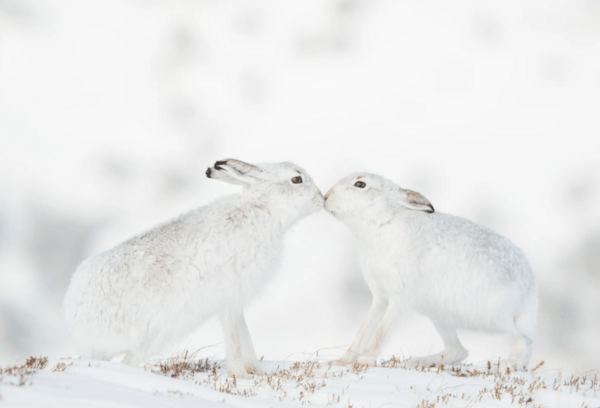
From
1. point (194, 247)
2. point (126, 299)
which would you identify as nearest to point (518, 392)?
point (194, 247)

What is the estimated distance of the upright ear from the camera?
7109mm

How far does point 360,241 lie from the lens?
26.4ft

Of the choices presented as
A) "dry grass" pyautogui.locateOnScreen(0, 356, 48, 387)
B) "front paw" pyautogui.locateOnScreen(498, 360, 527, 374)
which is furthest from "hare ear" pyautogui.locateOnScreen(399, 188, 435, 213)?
"dry grass" pyautogui.locateOnScreen(0, 356, 48, 387)

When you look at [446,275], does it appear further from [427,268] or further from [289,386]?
[289,386]

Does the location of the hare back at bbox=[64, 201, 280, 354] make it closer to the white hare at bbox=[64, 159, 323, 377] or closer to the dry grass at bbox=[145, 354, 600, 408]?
the white hare at bbox=[64, 159, 323, 377]

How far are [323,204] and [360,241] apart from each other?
70 centimetres

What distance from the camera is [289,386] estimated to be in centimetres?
587

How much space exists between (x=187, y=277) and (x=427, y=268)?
304 cm

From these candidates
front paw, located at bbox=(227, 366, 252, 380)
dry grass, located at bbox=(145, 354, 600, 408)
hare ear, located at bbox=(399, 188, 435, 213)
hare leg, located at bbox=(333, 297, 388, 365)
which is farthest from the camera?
hare ear, located at bbox=(399, 188, 435, 213)

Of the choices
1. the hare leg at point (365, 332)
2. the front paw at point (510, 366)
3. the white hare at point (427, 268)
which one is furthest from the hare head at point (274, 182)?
the front paw at point (510, 366)

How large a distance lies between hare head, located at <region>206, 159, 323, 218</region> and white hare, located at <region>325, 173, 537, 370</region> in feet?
1.95

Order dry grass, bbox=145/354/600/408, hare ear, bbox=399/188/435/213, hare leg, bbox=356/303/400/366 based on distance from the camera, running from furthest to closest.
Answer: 1. hare ear, bbox=399/188/435/213
2. hare leg, bbox=356/303/400/366
3. dry grass, bbox=145/354/600/408

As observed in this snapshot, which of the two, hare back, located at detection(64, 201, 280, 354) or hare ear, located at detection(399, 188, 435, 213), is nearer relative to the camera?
hare back, located at detection(64, 201, 280, 354)

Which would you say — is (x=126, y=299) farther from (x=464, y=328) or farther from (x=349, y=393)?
(x=464, y=328)
